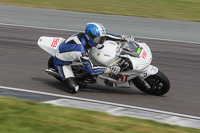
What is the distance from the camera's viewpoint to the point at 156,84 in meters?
8.82

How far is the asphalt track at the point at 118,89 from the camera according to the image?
8.66 metres

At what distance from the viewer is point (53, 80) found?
1008cm

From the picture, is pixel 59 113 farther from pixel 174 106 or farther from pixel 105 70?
pixel 174 106

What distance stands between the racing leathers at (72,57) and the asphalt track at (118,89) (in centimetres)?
33

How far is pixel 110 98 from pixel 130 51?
1.08 meters

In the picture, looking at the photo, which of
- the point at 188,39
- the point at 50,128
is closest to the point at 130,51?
the point at 50,128

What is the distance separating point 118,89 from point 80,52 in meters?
1.45

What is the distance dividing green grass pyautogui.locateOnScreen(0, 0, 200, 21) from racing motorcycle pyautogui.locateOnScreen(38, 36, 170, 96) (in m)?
10.1

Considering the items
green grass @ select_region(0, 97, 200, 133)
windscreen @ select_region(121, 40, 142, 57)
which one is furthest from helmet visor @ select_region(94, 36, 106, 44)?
green grass @ select_region(0, 97, 200, 133)

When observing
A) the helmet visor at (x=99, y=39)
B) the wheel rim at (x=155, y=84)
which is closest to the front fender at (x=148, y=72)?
the wheel rim at (x=155, y=84)

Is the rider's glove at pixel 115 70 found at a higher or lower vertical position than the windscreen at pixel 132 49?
lower

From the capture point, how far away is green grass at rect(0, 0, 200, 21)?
1914cm

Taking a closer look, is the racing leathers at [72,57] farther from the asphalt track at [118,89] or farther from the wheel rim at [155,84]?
the wheel rim at [155,84]

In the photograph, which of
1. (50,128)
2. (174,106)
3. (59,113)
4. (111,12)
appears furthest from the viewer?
(111,12)
